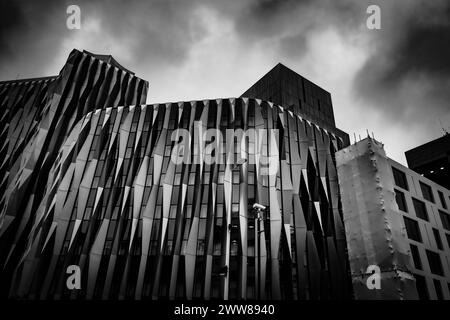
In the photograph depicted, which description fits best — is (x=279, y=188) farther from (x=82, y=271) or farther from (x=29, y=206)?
(x=29, y=206)

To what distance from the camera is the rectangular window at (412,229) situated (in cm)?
3173

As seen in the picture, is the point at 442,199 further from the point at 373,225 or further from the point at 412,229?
the point at 373,225

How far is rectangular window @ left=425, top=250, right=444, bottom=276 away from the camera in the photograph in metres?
32.2

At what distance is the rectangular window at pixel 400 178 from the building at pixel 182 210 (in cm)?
630

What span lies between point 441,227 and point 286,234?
63.6 feet

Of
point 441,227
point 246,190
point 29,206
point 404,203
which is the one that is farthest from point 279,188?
point 29,206

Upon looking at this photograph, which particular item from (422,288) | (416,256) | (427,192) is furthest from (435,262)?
(427,192)

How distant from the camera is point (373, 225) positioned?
29469mm

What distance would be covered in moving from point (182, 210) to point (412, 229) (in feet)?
77.1

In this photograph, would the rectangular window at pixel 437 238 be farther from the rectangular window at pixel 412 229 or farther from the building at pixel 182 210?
the building at pixel 182 210

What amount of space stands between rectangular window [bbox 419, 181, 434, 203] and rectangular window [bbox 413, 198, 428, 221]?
5.49 feet

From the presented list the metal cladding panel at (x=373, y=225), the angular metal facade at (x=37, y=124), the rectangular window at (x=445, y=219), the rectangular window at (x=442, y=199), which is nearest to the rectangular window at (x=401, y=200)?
the metal cladding panel at (x=373, y=225)

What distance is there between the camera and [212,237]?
99.7 ft

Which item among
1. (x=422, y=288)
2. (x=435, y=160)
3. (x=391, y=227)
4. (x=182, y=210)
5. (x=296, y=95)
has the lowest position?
(x=422, y=288)
